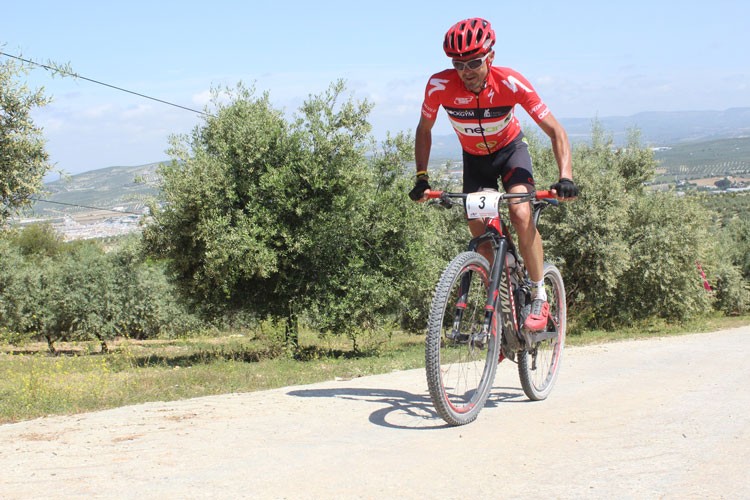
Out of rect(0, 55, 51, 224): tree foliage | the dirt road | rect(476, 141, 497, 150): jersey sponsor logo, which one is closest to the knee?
rect(476, 141, 497, 150): jersey sponsor logo

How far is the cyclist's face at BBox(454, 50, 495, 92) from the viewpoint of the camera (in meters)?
5.42

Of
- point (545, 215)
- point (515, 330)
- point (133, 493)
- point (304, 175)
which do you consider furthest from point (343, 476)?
point (545, 215)

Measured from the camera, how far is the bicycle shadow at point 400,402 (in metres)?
5.44

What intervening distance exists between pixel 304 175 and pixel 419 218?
2.75 meters

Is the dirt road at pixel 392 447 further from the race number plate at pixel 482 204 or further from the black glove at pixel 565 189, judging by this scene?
the black glove at pixel 565 189

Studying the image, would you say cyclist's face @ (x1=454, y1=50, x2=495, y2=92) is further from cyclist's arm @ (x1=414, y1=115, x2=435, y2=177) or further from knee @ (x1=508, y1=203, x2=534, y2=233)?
knee @ (x1=508, y1=203, x2=534, y2=233)

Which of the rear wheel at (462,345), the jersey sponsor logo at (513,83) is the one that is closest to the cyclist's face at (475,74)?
the jersey sponsor logo at (513,83)

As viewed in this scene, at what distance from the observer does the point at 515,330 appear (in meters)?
5.97

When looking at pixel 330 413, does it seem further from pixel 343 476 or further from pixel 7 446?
pixel 7 446

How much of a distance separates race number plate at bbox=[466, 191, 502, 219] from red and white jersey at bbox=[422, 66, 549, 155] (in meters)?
0.58

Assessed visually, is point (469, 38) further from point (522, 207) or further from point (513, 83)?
point (522, 207)

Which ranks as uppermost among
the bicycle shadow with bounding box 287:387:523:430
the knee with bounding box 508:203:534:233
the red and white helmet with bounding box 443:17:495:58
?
the red and white helmet with bounding box 443:17:495:58

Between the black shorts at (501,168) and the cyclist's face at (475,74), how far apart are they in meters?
0.64

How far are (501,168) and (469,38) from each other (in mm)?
1182
